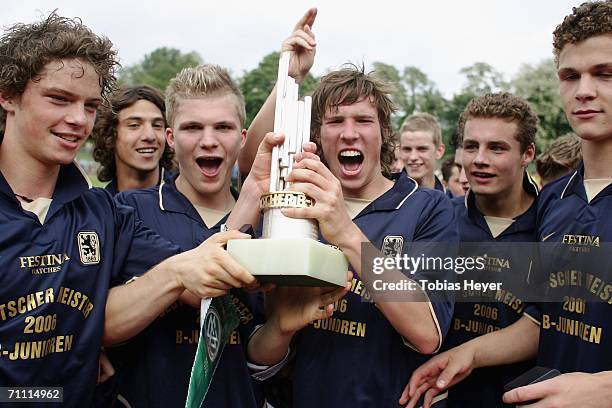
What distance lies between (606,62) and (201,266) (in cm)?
206

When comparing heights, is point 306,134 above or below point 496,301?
above

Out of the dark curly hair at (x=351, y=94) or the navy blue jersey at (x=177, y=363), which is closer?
the navy blue jersey at (x=177, y=363)

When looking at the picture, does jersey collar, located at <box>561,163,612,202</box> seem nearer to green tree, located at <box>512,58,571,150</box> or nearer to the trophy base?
the trophy base

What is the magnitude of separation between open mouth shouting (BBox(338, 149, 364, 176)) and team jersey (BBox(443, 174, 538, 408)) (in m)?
0.95

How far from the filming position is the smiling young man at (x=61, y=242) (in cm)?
238

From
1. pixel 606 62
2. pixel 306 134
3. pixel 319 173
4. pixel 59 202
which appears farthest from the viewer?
pixel 606 62

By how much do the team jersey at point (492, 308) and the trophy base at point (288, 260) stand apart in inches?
65.9

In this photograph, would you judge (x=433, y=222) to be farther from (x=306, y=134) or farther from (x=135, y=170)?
(x=135, y=170)

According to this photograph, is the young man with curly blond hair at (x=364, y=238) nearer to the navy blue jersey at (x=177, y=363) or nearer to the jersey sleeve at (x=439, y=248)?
the jersey sleeve at (x=439, y=248)

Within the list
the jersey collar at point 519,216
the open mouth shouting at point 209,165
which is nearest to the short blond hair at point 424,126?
the jersey collar at point 519,216

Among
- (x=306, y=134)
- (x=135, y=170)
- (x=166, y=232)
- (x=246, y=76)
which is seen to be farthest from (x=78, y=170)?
(x=246, y=76)

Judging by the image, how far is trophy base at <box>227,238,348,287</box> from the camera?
204 cm

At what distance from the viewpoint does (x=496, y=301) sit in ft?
11.8

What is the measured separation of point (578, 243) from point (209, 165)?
6.35 feet
